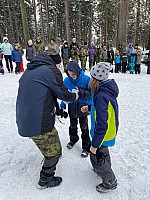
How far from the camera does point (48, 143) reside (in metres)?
2.61

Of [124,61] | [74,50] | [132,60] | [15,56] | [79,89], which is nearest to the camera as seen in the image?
[79,89]

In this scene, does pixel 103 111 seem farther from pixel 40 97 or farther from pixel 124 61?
pixel 124 61

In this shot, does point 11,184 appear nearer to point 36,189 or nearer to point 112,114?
point 36,189

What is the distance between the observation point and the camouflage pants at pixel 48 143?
2.57 m

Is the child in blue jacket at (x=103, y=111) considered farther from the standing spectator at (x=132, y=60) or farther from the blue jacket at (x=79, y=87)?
the standing spectator at (x=132, y=60)

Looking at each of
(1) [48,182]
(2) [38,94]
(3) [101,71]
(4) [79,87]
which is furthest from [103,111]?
(1) [48,182]

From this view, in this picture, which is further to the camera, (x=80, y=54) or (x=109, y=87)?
(x=80, y=54)

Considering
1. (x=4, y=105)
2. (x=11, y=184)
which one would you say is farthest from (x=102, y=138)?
(x=4, y=105)

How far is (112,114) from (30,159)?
1851mm

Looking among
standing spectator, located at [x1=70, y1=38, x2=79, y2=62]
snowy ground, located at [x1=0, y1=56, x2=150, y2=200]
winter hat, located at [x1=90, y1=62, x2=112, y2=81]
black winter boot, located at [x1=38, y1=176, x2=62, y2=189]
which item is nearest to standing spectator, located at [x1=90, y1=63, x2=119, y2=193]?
winter hat, located at [x1=90, y1=62, x2=112, y2=81]

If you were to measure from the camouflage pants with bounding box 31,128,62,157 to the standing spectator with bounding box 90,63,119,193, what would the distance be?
0.52 m

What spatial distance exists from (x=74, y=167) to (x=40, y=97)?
1.56 metres

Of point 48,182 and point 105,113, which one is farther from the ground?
point 105,113

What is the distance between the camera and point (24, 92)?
2.39 m
